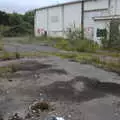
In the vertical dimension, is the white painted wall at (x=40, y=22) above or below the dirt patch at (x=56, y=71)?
above

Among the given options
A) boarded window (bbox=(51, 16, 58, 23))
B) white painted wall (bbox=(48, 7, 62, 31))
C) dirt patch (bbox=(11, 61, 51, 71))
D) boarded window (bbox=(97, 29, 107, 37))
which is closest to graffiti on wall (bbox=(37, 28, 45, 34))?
white painted wall (bbox=(48, 7, 62, 31))

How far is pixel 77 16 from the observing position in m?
33.2

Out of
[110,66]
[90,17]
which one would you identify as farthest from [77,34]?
[110,66]

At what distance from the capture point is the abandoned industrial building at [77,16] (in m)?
27.0

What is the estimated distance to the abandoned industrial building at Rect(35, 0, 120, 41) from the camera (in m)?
27.0

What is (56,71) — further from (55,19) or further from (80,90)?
(55,19)

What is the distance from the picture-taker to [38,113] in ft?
22.6

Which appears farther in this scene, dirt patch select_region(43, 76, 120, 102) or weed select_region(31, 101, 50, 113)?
dirt patch select_region(43, 76, 120, 102)

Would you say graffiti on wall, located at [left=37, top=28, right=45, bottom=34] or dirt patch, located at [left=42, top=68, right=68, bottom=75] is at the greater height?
graffiti on wall, located at [left=37, top=28, right=45, bottom=34]

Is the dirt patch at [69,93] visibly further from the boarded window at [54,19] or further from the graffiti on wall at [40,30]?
the graffiti on wall at [40,30]

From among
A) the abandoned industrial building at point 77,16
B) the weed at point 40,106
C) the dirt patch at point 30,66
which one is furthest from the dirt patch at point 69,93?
the abandoned industrial building at point 77,16

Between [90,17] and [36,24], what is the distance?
15.6 metres

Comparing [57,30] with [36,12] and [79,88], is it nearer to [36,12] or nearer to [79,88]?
[36,12]

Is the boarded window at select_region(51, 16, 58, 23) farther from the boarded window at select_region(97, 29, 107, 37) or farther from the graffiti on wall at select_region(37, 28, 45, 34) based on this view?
the boarded window at select_region(97, 29, 107, 37)
